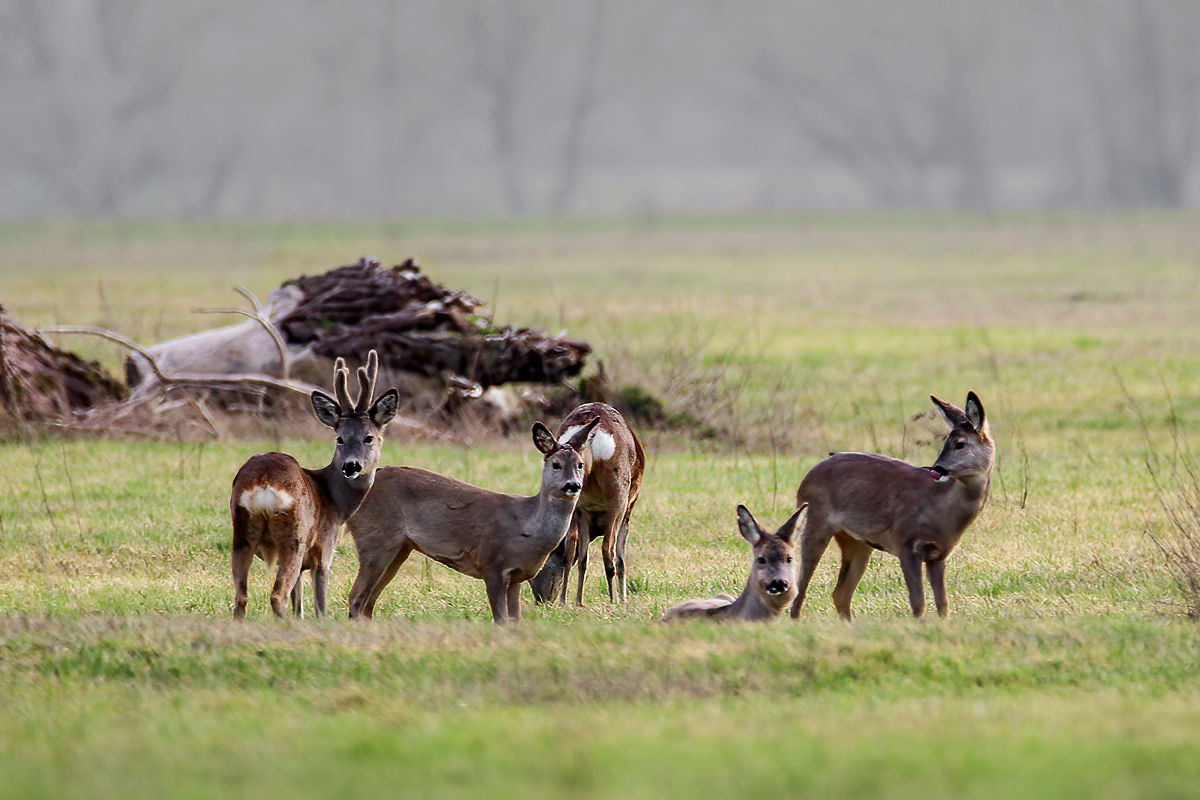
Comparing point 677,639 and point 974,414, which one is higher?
point 974,414

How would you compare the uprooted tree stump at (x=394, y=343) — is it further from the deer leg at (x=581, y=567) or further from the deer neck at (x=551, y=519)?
the deer neck at (x=551, y=519)

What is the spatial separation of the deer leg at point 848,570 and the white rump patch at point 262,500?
12.2 feet

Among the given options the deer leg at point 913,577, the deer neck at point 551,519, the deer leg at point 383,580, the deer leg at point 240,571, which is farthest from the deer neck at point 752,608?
the deer leg at point 240,571

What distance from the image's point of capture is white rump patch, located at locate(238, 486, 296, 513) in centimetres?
1027

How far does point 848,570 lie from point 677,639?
2.42 m

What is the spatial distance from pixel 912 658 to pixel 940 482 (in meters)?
2.00

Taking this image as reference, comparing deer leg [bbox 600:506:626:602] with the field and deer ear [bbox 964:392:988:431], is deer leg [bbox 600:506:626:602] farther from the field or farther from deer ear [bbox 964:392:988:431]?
deer ear [bbox 964:392:988:431]

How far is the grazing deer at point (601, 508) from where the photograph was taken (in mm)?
12000

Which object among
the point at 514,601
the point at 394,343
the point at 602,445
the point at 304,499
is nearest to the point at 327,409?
the point at 304,499

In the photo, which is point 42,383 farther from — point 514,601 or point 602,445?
point 514,601

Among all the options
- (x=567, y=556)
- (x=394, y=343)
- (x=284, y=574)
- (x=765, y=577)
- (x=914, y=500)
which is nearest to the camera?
(x=765, y=577)

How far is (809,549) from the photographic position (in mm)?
11000

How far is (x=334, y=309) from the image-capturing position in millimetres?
21484

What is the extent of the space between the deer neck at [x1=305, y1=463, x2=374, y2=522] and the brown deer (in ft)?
9.57
